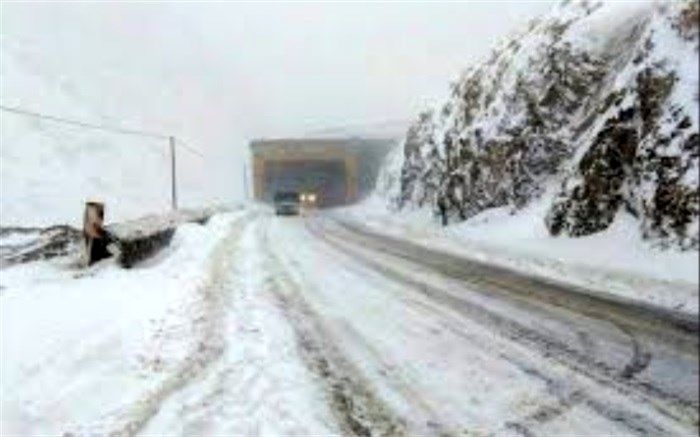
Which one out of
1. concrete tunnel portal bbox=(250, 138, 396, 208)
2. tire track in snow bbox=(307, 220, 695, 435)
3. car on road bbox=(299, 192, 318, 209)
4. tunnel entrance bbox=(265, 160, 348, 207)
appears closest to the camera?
tire track in snow bbox=(307, 220, 695, 435)

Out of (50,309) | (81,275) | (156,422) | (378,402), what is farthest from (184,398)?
(81,275)

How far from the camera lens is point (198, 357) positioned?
9.57 metres

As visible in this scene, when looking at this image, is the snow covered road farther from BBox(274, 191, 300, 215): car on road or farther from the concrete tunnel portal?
the concrete tunnel portal

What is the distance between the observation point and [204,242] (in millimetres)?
24719

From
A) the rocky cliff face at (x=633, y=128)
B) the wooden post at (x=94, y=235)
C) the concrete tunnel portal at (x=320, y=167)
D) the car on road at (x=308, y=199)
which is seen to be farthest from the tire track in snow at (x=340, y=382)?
the car on road at (x=308, y=199)

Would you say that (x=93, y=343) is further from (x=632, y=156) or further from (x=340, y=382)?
(x=632, y=156)

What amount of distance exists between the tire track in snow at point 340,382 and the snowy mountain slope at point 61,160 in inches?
1728

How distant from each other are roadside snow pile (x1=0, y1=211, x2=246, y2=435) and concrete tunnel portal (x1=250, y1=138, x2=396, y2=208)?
59740 millimetres

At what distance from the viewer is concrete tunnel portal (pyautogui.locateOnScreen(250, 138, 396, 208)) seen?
254 feet

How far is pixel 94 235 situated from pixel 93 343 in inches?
397

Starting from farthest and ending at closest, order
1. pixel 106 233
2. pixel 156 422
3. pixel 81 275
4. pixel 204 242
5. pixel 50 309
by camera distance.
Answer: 1. pixel 204 242
2. pixel 106 233
3. pixel 81 275
4. pixel 50 309
5. pixel 156 422

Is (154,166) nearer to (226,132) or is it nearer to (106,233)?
(226,132)

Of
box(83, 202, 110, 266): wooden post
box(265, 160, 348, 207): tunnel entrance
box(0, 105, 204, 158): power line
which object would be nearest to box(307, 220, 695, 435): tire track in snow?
box(83, 202, 110, 266): wooden post

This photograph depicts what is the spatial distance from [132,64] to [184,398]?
345 ft
